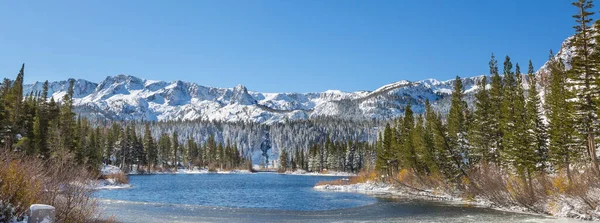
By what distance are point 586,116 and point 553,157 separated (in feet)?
15.6

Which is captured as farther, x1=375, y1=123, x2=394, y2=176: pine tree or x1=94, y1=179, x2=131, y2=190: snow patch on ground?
x1=375, y1=123, x2=394, y2=176: pine tree

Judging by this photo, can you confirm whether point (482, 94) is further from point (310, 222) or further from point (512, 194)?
point (310, 222)

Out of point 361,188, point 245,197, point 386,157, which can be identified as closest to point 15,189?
point 245,197

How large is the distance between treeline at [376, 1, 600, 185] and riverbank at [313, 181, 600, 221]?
8.67 feet

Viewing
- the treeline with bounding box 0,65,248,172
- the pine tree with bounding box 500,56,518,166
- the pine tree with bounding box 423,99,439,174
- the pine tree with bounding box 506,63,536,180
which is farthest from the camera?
the pine tree with bounding box 423,99,439,174

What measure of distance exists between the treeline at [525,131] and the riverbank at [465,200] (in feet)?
8.67

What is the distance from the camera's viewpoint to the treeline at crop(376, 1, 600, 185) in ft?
106

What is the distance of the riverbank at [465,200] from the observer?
28266 millimetres

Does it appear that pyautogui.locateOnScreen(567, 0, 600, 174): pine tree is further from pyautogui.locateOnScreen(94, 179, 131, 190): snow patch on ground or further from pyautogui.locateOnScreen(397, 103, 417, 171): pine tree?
pyautogui.locateOnScreen(94, 179, 131, 190): snow patch on ground

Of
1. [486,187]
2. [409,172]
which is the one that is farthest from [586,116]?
[409,172]

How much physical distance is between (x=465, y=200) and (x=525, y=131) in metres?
A: 10.5

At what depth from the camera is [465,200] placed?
1818 inches

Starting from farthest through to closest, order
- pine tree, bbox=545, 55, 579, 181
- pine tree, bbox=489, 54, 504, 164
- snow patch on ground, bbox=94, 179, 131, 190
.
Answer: snow patch on ground, bbox=94, 179, 131, 190 → pine tree, bbox=489, 54, 504, 164 → pine tree, bbox=545, 55, 579, 181

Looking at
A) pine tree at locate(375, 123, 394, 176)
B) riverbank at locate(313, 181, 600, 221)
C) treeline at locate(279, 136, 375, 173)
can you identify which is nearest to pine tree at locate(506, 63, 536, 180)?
riverbank at locate(313, 181, 600, 221)
